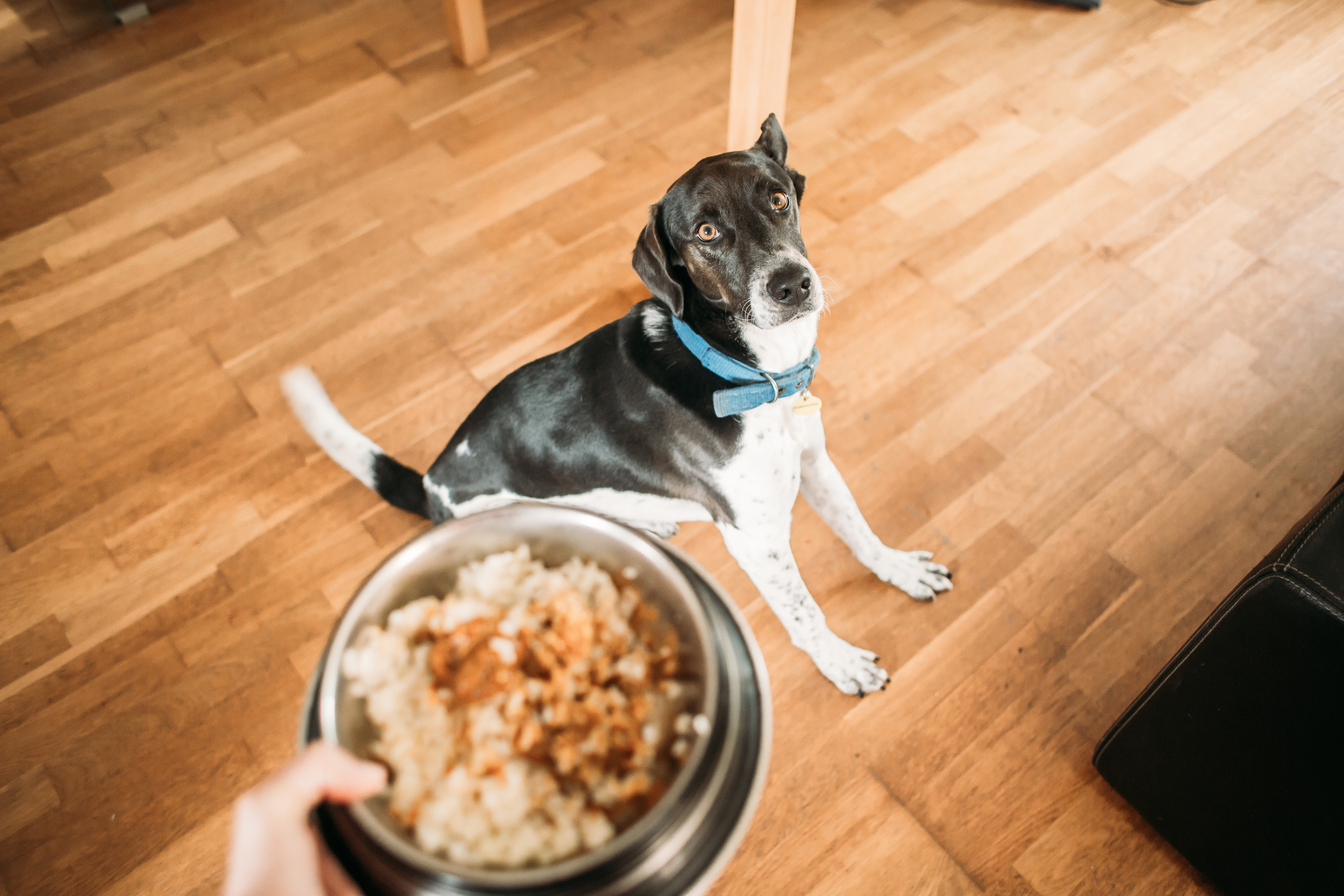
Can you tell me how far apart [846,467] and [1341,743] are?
1.26m

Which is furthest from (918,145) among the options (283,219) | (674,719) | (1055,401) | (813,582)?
(674,719)

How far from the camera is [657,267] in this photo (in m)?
1.56

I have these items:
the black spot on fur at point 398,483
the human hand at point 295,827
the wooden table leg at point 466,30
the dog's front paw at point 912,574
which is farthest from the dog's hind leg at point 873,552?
the wooden table leg at point 466,30

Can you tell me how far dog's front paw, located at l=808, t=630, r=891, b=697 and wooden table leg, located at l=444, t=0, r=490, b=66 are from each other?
9.45ft

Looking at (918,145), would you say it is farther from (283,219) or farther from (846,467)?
(283,219)

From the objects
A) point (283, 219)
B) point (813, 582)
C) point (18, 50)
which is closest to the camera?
point (813, 582)

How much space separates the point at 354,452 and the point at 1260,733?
2.01 metres

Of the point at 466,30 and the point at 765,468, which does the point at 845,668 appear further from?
the point at 466,30

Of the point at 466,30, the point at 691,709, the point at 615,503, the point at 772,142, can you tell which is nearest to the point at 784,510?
the point at 615,503

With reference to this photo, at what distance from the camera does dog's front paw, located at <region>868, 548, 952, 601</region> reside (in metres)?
2.08

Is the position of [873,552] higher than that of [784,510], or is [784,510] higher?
[784,510]

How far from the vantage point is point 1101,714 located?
1.92 m

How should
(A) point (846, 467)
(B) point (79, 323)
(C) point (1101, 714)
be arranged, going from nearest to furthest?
(C) point (1101, 714) → (A) point (846, 467) → (B) point (79, 323)

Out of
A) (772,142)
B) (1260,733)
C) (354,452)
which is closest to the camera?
(1260,733)
